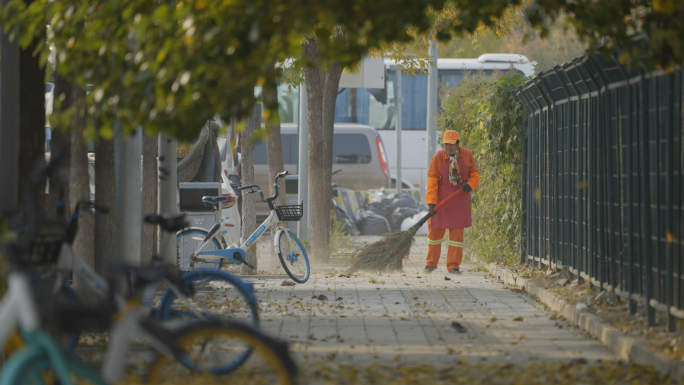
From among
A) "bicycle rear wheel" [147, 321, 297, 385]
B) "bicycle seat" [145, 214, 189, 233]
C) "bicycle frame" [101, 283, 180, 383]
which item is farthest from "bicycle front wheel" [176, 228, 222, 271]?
"bicycle frame" [101, 283, 180, 383]

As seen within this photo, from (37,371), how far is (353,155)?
2351 centimetres

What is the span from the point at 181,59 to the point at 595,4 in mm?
2607

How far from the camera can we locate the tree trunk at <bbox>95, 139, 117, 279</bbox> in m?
7.51

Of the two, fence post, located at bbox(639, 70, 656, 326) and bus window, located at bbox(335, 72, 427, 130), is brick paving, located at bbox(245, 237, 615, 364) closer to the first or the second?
fence post, located at bbox(639, 70, 656, 326)

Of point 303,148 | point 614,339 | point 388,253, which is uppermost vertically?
point 303,148

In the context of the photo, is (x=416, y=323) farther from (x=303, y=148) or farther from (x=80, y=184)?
(x=303, y=148)

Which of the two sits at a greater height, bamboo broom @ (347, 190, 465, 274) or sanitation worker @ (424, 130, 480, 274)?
sanitation worker @ (424, 130, 480, 274)

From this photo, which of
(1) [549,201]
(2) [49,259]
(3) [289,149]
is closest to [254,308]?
(2) [49,259]

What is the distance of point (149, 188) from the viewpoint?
10.0 m

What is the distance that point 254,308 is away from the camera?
5.84m

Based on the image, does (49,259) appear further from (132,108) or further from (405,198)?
(405,198)

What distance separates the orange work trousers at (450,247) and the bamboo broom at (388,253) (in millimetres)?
289

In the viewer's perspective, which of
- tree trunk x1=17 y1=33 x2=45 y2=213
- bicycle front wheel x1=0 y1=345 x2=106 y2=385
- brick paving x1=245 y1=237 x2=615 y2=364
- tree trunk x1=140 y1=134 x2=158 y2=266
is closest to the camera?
bicycle front wheel x1=0 y1=345 x2=106 y2=385

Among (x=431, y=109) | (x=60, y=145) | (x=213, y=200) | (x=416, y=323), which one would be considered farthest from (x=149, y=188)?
(x=431, y=109)
